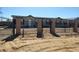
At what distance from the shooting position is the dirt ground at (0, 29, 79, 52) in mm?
3973

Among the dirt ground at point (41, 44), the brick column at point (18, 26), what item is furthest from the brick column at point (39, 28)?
the brick column at point (18, 26)

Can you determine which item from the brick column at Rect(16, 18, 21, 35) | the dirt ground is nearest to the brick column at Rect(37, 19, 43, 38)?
the dirt ground

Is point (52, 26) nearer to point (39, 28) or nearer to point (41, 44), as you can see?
point (39, 28)

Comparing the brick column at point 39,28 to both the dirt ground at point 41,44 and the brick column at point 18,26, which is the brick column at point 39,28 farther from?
the brick column at point 18,26

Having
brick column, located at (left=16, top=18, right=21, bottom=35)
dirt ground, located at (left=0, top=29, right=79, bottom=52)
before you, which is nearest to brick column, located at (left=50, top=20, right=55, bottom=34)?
dirt ground, located at (left=0, top=29, right=79, bottom=52)

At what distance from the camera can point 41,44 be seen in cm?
399

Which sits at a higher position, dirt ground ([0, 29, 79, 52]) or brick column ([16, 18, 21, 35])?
brick column ([16, 18, 21, 35])

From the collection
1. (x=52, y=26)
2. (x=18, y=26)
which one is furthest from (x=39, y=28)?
(x=18, y=26)

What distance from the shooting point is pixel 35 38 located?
400 cm

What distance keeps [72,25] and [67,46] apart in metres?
0.31

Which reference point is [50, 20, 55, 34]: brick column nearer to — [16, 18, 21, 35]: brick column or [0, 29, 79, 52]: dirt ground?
[0, 29, 79, 52]: dirt ground

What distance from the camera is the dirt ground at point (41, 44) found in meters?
3.97
